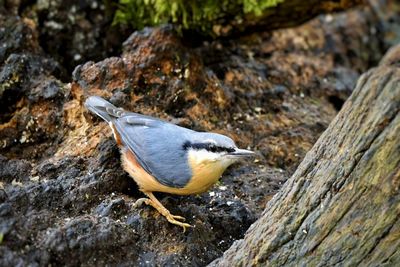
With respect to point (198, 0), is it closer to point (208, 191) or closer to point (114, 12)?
point (114, 12)

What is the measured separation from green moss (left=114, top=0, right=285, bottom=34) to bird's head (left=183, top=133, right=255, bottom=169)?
1391mm

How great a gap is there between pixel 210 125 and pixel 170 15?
0.92 m

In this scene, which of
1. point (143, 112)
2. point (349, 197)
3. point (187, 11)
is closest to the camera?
point (349, 197)

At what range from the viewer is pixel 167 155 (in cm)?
340

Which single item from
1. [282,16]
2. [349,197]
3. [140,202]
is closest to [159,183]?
[140,202]

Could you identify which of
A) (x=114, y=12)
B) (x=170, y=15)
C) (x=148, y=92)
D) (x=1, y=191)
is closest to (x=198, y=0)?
(x=170, y=15)

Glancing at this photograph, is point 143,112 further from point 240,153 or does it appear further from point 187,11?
point 187,11

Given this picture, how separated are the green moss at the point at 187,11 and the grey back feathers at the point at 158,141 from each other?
1191 millimetres

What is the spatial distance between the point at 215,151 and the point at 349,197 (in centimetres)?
100

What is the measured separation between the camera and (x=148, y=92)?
396cm

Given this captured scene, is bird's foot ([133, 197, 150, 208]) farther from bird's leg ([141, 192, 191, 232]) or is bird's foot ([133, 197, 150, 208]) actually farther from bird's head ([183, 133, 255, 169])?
bird's head ([183, 133, 255, 169])

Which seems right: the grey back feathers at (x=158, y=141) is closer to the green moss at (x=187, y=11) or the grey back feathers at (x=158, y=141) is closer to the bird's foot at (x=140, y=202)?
the bird's foot at (x=140, y=202)

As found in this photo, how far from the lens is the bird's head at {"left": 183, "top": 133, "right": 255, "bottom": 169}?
3.33 m

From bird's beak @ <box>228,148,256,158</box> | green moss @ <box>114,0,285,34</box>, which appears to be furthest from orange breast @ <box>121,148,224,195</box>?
green moss @ <box>114,0,285,34</box>
